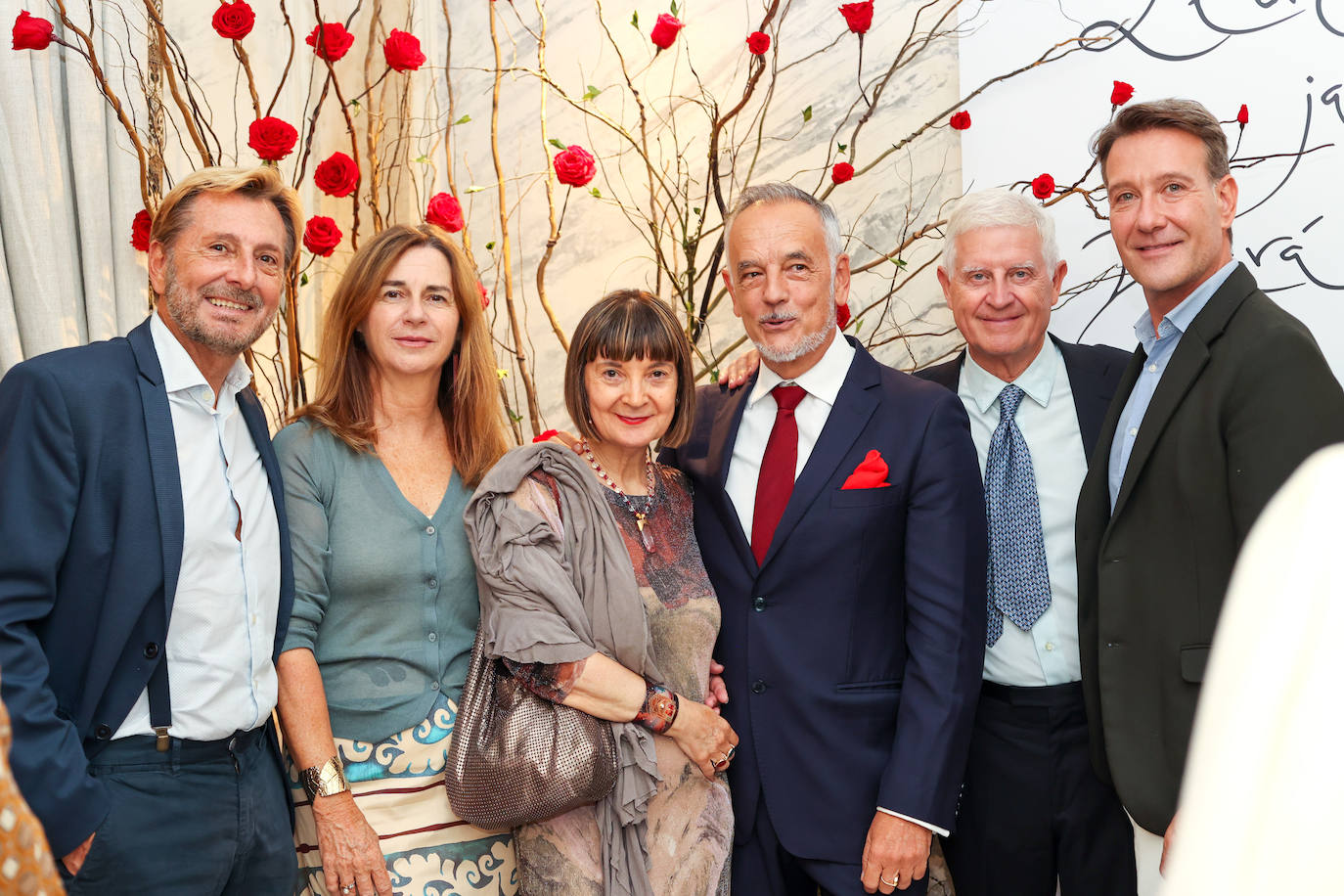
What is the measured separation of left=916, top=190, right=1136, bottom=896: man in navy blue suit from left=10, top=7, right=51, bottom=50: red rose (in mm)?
2091

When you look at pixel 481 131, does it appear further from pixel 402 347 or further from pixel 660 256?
pixel 402 347

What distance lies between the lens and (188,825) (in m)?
1.67

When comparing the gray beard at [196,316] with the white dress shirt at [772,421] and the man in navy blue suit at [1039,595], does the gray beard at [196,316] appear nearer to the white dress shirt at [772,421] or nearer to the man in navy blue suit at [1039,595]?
the white dress shirt at [772,421]

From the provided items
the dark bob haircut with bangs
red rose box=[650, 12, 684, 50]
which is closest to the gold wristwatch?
the dark bob haircut with bangs

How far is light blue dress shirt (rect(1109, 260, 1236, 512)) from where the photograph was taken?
199 centimetres

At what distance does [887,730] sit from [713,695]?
0.36m

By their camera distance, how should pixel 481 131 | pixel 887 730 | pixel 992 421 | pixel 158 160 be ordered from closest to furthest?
pixel 887 730, pixel 992 421, pixel 158 160, pixel 481 131

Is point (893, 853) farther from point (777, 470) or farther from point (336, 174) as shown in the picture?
point (336, 174)

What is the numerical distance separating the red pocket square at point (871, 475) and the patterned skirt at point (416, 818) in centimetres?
90

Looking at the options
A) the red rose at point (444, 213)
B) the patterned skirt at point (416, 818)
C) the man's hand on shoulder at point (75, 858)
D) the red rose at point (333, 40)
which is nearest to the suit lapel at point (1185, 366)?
the patterned skirt at point (416, 818)

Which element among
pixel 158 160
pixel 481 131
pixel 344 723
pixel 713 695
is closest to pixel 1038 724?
pixel 713 695

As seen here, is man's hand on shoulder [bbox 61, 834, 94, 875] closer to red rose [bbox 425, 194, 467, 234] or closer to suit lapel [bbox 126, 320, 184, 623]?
suit lapel [bbox 126, 320, 184, 623]

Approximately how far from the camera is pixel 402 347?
210 centimetres

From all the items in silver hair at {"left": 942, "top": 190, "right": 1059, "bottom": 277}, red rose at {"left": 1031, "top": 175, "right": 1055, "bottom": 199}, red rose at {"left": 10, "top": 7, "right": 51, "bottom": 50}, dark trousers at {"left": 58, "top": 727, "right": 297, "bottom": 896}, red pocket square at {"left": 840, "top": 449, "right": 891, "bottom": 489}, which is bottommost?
dark trousers at {"left": 58, "top": 727, "right": 297, "bottom": 896}
